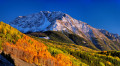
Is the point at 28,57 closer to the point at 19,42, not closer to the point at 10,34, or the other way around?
the point at 19,42

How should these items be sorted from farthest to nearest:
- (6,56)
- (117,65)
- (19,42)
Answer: (117,65), (19,42), (6,56)

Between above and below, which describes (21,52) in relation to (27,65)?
above

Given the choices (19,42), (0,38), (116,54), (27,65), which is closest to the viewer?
(27,65)

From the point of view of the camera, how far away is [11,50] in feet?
69.6

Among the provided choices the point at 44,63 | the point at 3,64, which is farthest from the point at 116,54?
the point at 3,64

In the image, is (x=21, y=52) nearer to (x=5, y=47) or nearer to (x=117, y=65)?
(x=5, y=47)

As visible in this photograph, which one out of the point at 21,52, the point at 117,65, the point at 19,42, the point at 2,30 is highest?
the point at 2,30

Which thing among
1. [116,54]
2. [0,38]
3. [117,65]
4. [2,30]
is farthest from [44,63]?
[116,54]

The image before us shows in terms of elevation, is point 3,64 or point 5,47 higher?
point 5,47

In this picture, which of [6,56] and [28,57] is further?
[28,57]

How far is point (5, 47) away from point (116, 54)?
14993 cm

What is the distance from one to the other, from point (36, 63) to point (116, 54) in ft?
478

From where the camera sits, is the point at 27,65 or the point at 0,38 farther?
the point at 0,38

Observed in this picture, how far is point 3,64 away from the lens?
15086mm
